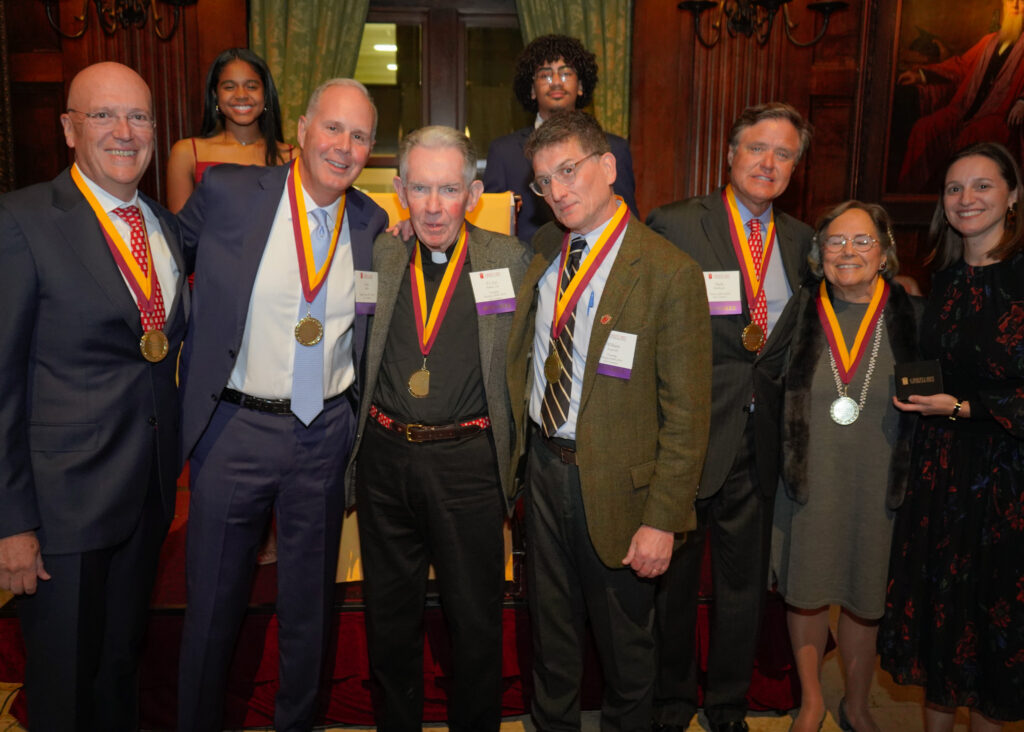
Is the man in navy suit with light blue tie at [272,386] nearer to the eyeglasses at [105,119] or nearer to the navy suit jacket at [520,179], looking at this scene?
the eyeglasses at [105,119]

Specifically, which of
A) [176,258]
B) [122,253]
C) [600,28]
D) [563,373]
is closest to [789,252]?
[563,373]

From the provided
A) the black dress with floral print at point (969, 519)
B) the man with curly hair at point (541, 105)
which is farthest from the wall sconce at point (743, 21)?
the black dress with floral print at point (969, 519)

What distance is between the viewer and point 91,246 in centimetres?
212

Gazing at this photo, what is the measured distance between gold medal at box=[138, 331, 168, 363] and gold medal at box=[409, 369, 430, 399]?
72cm

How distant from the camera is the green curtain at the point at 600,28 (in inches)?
227

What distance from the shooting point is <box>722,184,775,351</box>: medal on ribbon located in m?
2.59

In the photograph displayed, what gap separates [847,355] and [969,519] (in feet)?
2.15

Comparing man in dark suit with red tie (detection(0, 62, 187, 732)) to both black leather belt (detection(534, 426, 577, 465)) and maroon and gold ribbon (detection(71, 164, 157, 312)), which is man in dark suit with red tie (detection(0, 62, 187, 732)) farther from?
black leather belt (detection(534, 426, 577, 465))

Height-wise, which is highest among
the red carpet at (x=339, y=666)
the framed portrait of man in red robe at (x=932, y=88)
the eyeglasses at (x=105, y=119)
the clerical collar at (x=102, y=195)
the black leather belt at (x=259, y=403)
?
the framed portrait of man in red robe at (x=932, y=88)

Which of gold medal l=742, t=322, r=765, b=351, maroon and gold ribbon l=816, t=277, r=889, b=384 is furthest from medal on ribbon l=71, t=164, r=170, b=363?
maroon and gold ribbon l=816, t=277, r=889, b=384

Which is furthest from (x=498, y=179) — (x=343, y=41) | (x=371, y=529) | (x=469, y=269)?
(x=343, y=41)

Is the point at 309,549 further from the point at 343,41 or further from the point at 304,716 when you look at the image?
the point at 343,41

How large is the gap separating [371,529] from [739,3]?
4962mm

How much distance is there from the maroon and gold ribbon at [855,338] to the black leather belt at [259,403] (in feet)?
5.93
